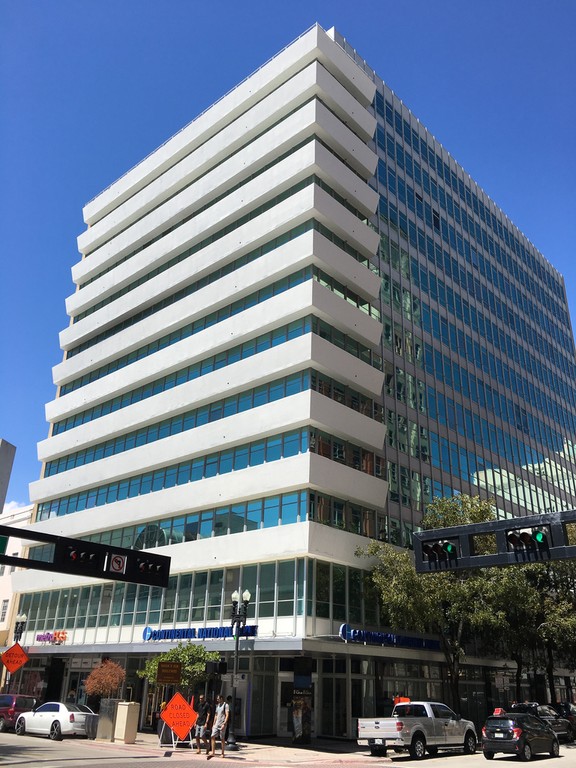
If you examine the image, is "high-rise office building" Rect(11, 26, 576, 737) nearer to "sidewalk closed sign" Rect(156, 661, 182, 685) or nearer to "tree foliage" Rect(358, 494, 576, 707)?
"tree foliage" Rect(358, 494, 576, 707)

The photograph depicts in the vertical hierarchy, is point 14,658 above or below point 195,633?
below

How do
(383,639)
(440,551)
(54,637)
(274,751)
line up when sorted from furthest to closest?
(54,637) → (383,639) → (274,751) → (440,551)

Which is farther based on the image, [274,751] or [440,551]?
[274,751]

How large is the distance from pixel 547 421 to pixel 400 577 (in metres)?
37.9

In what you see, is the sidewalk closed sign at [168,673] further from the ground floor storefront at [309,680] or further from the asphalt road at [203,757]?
the asphalt road at [203,757]

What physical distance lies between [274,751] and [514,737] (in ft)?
30.9

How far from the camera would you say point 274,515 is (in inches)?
1388

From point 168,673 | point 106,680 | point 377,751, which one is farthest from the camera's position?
Answer: point 106,680

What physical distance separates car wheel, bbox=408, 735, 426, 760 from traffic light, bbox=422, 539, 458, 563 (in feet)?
29.7

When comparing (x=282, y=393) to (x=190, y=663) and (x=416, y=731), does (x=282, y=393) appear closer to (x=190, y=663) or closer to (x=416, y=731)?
(x=190, y=663)

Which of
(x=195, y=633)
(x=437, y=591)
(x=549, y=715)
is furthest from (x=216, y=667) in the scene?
(x=549, y=715)

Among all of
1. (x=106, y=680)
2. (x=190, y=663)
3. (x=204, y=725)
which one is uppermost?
(x=190, y=663)

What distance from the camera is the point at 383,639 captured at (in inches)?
1332

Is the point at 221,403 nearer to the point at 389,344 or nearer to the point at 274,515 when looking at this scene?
the point at 274,515
